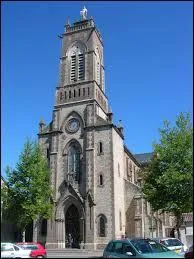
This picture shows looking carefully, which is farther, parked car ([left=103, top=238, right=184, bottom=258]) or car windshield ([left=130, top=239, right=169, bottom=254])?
car windshield ([left=130, top=239, right=169, bottom=254])

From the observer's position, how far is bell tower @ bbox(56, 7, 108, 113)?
2050 inches

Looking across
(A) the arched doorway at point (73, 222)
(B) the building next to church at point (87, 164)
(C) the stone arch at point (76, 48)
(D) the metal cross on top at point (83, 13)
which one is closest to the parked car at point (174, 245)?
(B) the building next to church at point (87, 164)

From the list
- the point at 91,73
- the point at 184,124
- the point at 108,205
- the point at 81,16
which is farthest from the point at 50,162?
the point at 81,16

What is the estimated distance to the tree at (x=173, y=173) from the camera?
33.4m

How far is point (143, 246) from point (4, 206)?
2494 centimetres

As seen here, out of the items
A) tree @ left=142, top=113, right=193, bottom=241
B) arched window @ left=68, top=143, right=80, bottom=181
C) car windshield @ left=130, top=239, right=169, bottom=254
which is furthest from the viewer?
arched window @ left=68, top=143, right=80, bottom=181

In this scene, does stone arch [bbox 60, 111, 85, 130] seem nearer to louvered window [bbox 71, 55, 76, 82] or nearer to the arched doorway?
louvered window [bbox 71, 55, 76, 82]

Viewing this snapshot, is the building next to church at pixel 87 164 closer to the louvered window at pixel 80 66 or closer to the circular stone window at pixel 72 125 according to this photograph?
the louvered window at pixel 80 66

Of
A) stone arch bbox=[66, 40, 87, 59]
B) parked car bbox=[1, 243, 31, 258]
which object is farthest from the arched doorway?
stone arch bbox=[66, 40, 87, 59]

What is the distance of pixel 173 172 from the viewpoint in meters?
33.2

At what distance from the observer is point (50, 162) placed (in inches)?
1937

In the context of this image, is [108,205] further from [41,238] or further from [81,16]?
[81,16]

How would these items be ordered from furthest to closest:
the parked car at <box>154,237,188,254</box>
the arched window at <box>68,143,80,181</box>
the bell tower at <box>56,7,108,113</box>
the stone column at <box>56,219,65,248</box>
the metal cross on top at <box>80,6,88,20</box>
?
the metal cross on top at <box>80,6,88,20</box> → the bell tower at <box>56,7,108,113</box> → the arched window at <box>68,143,80,181</box> → the stone column at <box>56,219,65,248</box> → the parked car at <box>154,237,188,254</box>

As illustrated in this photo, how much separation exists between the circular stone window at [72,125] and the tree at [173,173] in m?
16.1
